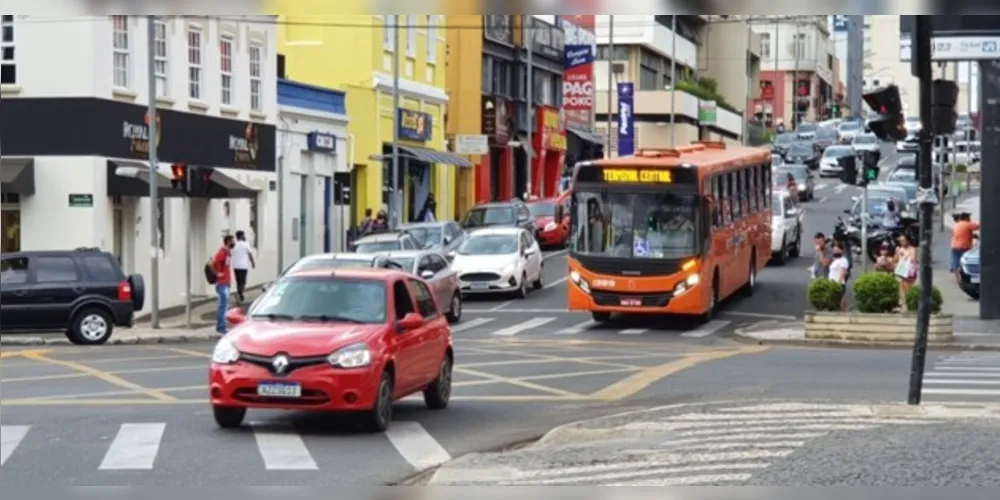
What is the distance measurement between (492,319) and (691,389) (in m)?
16.3

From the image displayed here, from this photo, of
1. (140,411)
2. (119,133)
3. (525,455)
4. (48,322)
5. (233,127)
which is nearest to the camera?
(525,455)

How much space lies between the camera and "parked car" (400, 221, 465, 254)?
4442 centimetres

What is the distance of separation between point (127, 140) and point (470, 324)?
8.84 m

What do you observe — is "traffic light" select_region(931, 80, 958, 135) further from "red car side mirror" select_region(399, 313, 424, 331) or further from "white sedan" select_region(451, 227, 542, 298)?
"white sedan" select_region(451, 227, 542, 298)

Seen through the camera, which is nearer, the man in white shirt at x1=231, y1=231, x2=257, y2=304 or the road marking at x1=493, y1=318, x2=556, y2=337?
the road marking at x1=493, y1=318, x2=556, y2=337

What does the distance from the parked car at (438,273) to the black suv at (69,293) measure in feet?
19.5

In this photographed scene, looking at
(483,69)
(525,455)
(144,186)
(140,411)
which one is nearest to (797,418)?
(525,455)

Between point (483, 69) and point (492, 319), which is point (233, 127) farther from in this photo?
point (483, 69)

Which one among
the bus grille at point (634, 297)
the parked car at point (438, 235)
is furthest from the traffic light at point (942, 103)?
the parked car at point (438, 235)

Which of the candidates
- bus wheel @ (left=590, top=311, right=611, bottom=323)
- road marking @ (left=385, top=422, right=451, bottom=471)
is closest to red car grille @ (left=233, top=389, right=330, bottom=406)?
road marking @ (left=385, top=422, right=451, bottom=471)

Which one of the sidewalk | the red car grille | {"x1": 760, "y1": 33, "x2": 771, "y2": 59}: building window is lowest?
the sidewalk

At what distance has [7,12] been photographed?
13.9 feet

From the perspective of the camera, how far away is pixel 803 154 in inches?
3895

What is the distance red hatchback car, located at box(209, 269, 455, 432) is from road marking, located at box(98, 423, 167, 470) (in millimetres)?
706
